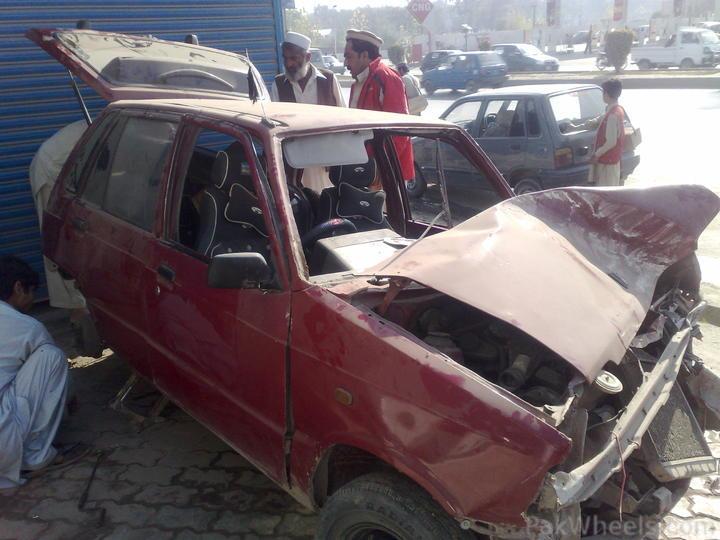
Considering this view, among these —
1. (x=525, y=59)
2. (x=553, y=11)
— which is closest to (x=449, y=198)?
(x=525, y=59)

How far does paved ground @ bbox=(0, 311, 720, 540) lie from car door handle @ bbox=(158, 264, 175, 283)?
3.44 feet

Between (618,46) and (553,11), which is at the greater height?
(553,11)

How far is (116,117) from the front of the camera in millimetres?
3600

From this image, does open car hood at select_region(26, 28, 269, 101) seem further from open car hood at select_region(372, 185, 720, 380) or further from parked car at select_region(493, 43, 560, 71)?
parked car at select_region(493, 43, 560, 71)

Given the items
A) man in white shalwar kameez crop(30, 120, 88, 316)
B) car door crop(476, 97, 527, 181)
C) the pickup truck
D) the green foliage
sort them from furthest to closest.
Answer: the pickup truck
the green foliage
car door crop(476, 97, 527, 181)
man in white shalwar kameez crop(30, 120, 88, 316)

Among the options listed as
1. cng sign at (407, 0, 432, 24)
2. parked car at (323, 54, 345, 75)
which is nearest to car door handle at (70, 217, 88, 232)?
cng sign at (407, 0, 432, 24)

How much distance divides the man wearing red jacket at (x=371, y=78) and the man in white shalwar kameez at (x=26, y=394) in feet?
11.1

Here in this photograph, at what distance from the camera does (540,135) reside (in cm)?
776

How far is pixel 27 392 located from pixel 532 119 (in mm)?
6579

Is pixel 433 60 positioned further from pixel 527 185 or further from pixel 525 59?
pixel 527 185

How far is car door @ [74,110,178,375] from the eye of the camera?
3.11 m

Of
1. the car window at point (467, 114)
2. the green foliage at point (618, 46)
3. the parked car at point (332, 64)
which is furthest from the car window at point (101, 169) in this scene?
the parked car at point (332, 64)

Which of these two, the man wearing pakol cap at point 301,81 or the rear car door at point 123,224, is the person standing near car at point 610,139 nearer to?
the man wearing pakol cap at point 301,81

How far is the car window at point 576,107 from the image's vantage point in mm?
7828
